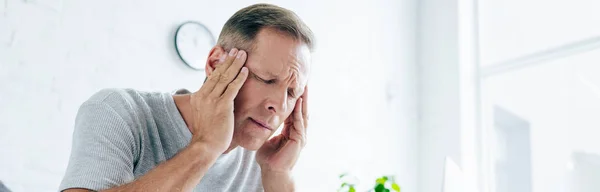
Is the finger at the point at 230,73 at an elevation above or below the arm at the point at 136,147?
above

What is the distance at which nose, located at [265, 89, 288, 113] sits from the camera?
1.32m

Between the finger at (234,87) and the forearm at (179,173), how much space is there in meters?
0.12

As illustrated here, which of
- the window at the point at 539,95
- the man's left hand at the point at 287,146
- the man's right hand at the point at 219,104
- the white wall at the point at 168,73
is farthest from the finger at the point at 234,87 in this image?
the window at the point at 539,95

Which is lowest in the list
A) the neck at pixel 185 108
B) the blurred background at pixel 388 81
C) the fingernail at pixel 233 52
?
the blurred background at pixel 388 81

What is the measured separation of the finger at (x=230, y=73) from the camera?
1.27 meters

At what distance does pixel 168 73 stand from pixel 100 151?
1484 millimetres

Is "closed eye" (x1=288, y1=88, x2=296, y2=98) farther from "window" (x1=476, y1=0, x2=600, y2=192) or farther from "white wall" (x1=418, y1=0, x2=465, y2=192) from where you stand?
"white wall" (x1=418, y1=0, x2=465, y2=192)

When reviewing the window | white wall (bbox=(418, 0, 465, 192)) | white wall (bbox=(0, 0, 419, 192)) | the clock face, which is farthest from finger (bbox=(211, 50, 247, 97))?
white wall (bbox=(418, 0, 465, 192))

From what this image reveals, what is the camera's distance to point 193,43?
268 centimetres

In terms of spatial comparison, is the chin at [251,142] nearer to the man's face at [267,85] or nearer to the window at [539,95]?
the man's face at [267,85]

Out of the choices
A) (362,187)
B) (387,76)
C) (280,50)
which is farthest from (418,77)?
(280,50)

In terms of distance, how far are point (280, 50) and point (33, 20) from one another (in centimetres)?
125

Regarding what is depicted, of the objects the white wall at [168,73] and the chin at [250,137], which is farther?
the white wall at [168,73]

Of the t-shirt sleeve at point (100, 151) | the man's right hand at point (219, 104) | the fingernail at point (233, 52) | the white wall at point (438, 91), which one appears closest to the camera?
the t-shirt sleeve at point (100, 151)
